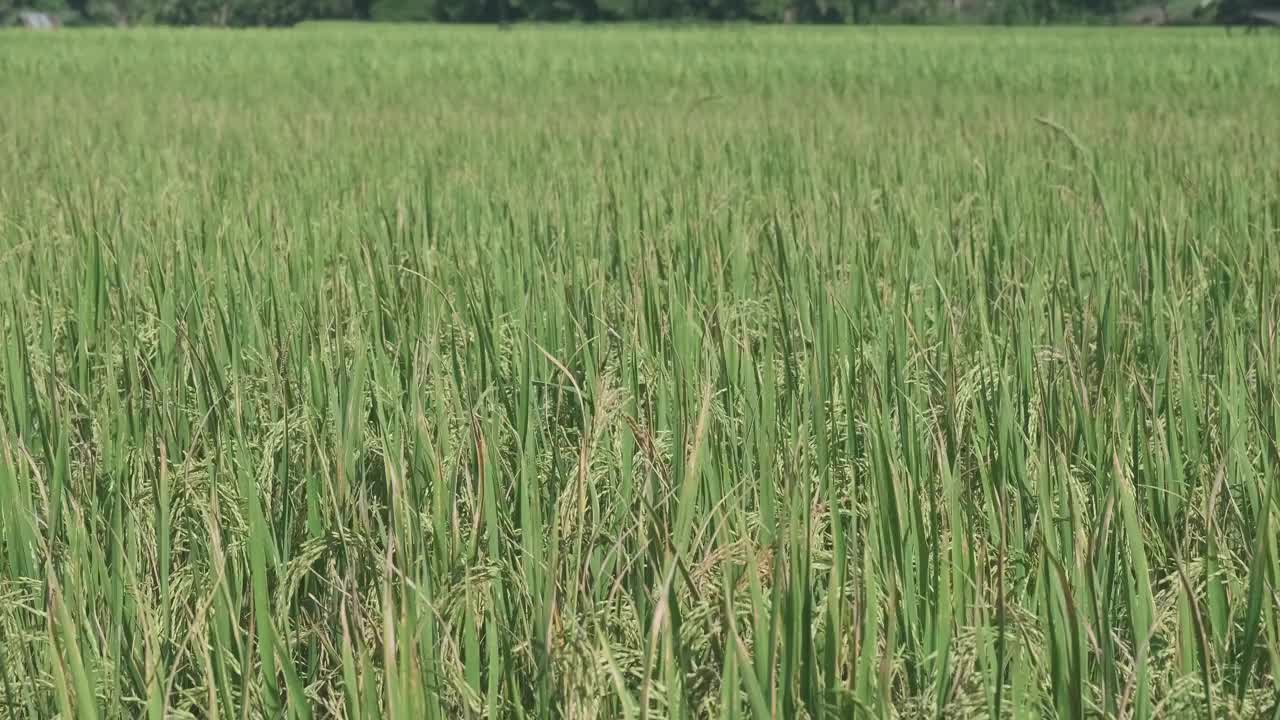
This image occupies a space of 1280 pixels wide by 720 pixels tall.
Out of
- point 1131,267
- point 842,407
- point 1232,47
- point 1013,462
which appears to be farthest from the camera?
point 1232,47

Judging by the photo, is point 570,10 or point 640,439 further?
point 570,10

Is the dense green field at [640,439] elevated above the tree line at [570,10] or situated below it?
above

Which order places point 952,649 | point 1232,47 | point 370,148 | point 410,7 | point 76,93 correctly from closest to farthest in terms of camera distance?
point 952,649 → point 370,148 → point 76,93 → point 1232,47 → point 410,7

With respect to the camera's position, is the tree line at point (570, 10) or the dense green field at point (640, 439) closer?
the dense green field at point (640, 439)

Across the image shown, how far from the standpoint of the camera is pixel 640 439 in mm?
Result: 1378

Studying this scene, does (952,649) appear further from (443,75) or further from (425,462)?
(443,75)

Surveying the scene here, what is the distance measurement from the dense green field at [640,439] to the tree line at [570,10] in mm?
36146

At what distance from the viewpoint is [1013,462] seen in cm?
157

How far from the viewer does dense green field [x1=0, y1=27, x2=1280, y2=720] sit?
3.63 ft

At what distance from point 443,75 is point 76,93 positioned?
3802mm

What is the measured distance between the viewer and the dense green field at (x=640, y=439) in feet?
3.63

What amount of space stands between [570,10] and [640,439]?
151 feet

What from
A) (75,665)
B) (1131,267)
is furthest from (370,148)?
(75,665)

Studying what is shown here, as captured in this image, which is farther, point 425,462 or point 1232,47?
point 1232,47
